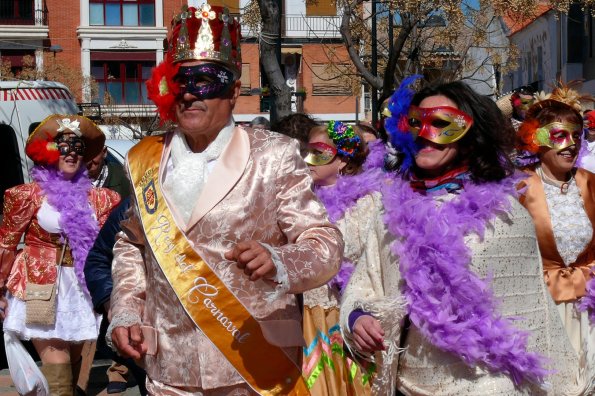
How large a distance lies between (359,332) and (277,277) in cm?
58

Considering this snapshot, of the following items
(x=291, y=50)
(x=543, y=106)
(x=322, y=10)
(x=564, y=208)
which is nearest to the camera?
(x=564, y=208)

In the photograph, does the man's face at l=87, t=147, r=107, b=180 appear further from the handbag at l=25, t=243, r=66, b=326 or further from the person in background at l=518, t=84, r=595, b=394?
the person in background at l=518, t=84, r=595, b=394

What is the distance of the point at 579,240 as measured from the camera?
5633 mm

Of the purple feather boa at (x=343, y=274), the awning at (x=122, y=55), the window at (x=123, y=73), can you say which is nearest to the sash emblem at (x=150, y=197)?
the purple feather boa at (x=343, y=274)

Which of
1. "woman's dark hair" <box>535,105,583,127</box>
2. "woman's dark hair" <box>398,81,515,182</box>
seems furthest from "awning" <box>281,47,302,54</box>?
"woman's dark hair" <box>398,81,515,182</box>

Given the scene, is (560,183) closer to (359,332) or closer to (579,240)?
(579,240)

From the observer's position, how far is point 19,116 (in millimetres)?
10008

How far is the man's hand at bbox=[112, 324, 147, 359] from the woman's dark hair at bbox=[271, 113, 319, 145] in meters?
3.21

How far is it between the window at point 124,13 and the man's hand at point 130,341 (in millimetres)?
39109

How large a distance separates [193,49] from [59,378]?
10.6 ft

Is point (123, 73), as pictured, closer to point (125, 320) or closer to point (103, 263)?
point (103, 263)

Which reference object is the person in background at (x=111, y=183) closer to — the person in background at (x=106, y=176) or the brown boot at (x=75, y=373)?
the person in background at (x=106, y=176)

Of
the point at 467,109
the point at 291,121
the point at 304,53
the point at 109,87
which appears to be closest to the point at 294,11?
the point at 304,53

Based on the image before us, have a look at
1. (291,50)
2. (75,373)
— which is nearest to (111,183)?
(75,373)
